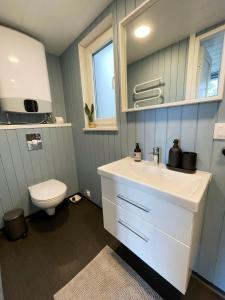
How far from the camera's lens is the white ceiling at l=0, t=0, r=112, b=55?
1199 mm

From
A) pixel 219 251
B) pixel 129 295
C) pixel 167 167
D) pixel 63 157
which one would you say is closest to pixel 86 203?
pixel 63 157

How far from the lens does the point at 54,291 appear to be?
1008 millimetres

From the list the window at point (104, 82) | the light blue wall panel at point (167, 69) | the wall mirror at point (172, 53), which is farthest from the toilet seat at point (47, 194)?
the light blue wall panel at point (167, 69)

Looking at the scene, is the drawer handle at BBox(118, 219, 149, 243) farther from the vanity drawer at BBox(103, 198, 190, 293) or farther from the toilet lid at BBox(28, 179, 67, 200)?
the toilet lid at BBox(28, 179, 67, 200)

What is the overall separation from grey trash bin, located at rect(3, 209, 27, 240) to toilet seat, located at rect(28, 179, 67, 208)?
0.75 ft

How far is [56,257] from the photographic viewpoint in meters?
1.27

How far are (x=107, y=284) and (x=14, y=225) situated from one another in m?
1.10

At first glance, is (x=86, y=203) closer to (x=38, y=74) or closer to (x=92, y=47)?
(x=38, y=74)

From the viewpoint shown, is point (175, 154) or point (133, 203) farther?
point (175, 154)

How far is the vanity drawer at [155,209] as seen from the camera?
678 mm

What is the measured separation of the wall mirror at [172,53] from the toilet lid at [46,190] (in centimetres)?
118

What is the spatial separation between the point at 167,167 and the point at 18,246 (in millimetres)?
1660

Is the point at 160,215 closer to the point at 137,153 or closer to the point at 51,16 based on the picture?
the point at 137,153

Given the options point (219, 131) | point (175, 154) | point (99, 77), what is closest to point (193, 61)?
point (219, 131)
